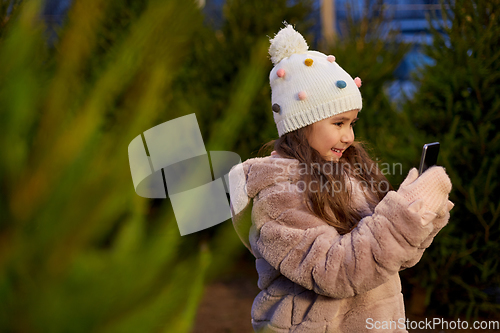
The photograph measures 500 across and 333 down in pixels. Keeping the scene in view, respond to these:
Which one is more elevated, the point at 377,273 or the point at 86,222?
the point at 86,222

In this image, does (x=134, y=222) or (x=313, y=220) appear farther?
(x=313, y=220)

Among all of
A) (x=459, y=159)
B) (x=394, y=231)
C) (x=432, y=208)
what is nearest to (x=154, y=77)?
(x=394, y=231)

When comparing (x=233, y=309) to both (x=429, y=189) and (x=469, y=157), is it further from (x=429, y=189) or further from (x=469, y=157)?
(x=429, y=189)

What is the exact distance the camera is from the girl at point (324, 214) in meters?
1.59

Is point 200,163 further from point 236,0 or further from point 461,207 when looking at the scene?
point 236,0

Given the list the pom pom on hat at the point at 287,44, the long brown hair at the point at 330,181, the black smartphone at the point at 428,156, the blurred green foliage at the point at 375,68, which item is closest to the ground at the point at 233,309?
the blurred green foliage at the point at 375,68

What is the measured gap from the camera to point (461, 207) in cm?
355

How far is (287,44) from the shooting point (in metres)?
2.05

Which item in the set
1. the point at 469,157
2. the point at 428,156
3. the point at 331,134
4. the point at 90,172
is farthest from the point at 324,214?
the point at 469,157

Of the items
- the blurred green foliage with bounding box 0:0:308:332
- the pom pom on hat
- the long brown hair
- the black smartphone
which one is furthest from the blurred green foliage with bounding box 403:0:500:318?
the blurred green foliage with bounding box 0:0:308:332

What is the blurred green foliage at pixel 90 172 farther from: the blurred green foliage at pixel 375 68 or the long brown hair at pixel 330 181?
the blurred green foliage at pixel 375 68

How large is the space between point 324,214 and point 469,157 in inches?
88.3

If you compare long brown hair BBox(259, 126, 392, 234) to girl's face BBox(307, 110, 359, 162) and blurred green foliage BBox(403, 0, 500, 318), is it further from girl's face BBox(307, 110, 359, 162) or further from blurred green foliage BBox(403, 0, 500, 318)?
blurred green foliage BBox(403, 0, 500, 318)

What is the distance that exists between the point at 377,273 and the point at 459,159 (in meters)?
2.35
